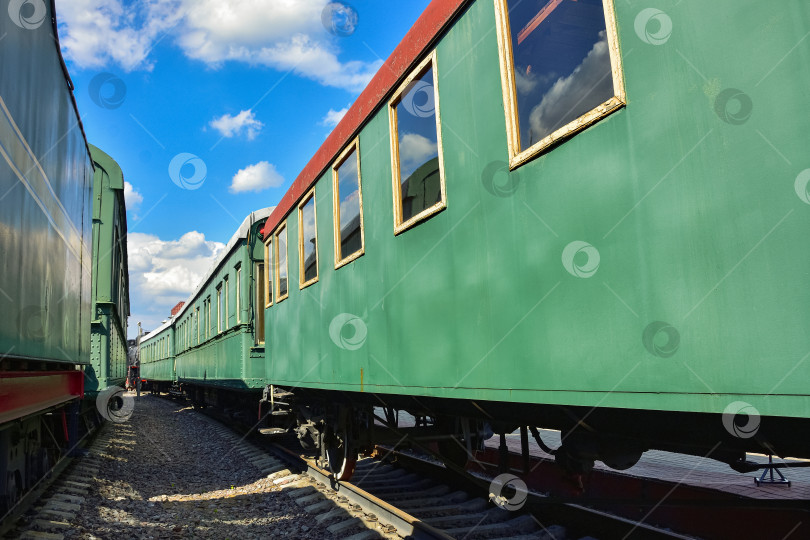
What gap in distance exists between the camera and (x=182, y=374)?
18.1m

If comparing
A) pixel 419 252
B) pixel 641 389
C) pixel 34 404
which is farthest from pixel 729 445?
pixel 34 404

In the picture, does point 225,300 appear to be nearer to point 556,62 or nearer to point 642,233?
point 556,62

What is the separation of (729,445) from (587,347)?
571mm

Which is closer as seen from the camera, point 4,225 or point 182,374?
point 4,225

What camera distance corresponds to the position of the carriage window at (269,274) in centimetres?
757

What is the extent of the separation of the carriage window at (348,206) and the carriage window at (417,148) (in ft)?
2.41

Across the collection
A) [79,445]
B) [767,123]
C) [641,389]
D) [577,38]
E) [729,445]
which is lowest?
[79,445]

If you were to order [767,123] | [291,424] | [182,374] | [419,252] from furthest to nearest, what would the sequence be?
[182,374]
[291,424]
[419,252]
[767,123]

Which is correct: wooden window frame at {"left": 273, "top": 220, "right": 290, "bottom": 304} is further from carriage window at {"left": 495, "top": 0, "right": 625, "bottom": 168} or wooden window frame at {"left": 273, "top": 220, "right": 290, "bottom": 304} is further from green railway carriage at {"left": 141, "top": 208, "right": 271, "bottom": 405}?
carriage window at {"left": 495, "top": 0, "right": 625, "bottom": 168}

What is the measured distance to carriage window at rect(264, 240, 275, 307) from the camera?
7.57 meters

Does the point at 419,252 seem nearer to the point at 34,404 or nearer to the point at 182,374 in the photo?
the point at 34,404

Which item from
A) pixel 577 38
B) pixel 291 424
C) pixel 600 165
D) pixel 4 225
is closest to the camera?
pixel 600 165

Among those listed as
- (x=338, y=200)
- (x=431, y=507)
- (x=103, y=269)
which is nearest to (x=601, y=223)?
(x=338, y=200)

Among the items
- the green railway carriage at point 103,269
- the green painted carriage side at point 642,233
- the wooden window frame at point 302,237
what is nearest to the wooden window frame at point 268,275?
the wooden window frame at point 302,237
